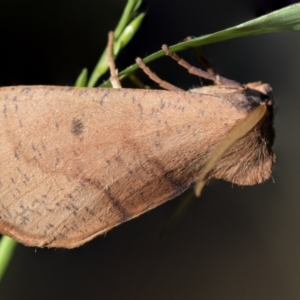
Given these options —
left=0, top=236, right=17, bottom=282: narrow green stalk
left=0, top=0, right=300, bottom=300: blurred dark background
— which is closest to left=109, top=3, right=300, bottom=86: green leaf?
left=0, top=236, right=17, bottom=282: narrow green stalk

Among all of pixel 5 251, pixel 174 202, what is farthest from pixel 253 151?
pixel 174 202

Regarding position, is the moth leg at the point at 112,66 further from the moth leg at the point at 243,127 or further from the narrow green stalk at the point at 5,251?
the narrow green stalk at the point at 5,251

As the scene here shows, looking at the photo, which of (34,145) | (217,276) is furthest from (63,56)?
(217,276)

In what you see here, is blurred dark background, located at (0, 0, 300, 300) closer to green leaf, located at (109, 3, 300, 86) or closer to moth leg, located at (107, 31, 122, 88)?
moth leg, located at (107, 31, 122, 88)

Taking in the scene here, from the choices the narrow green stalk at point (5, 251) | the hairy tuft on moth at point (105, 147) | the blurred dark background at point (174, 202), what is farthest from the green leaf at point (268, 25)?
the blurred dark background at point (174, 202)

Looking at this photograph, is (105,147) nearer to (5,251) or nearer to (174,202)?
(5,251)

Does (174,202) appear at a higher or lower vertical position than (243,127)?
lower

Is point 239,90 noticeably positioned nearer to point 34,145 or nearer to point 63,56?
point 34,145
